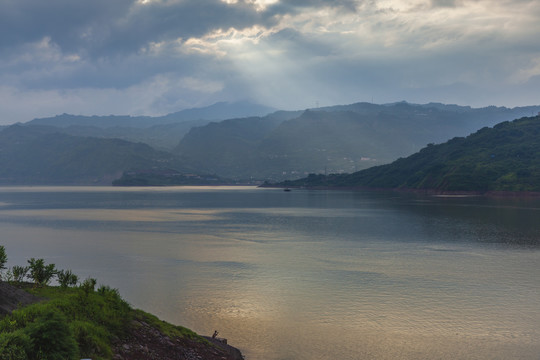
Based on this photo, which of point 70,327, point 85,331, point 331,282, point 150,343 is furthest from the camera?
point 331,282

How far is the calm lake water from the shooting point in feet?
122

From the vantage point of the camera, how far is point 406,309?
4559 cm

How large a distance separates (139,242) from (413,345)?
3053 inches

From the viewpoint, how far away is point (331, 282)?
2282 inches

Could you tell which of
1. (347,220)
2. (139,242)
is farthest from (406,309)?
(347,220)

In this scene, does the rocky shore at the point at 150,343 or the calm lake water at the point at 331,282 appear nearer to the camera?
the rocky shore at the point at 150,343

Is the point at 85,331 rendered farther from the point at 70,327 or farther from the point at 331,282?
the point at 331,282

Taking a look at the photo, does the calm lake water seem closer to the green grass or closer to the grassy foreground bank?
the grassy foreground bank

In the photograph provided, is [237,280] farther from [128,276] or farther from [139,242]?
[139,242]

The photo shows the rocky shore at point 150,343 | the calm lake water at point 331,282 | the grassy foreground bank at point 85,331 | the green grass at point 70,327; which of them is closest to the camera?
the green grass at point 70,327

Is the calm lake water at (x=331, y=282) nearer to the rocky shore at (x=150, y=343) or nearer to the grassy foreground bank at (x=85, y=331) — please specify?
the rocky shore at (x=150, y=343)

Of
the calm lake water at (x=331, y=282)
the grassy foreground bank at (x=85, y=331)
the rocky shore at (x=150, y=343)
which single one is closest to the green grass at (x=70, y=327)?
the grassy foreground bank at (x=85, y=331)

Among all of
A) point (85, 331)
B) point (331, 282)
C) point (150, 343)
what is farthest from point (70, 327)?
point (331, 282)

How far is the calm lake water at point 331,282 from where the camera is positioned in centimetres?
3719
